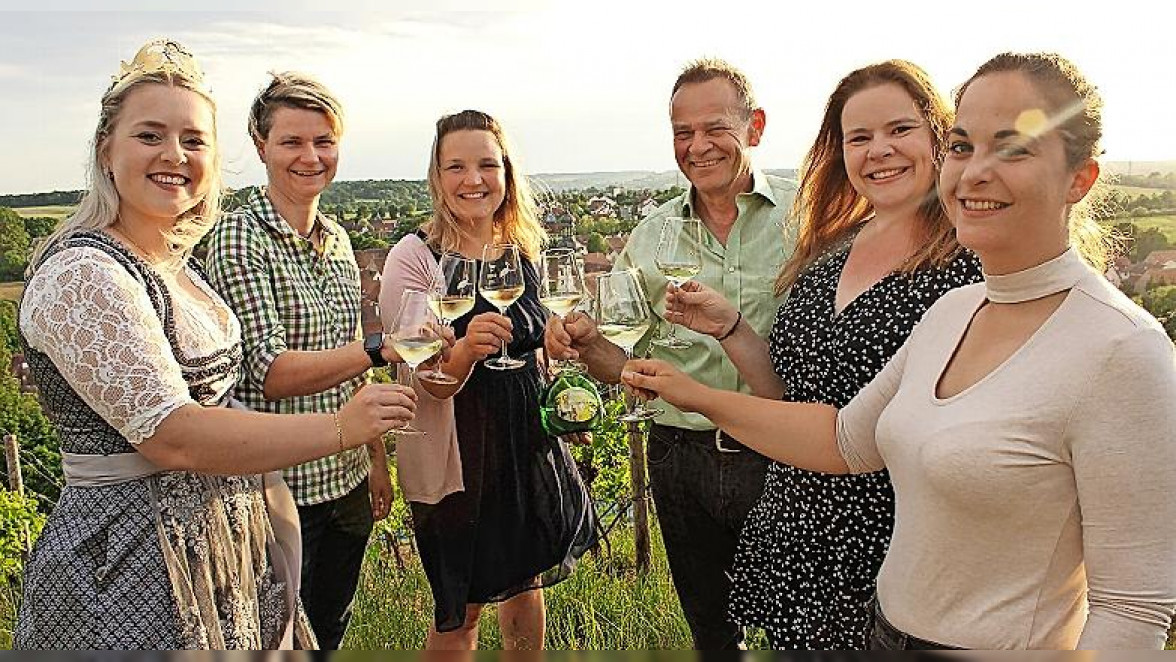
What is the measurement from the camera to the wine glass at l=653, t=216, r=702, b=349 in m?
2.63

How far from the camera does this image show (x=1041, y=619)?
1504 millimetres

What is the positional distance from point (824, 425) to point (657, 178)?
197cm

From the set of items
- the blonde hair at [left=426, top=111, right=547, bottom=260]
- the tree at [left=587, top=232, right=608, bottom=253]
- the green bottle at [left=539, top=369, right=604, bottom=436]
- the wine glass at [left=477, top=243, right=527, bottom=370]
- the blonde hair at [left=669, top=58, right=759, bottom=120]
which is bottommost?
the green bottle at [left=539, top=369, right=604, bottom=436]

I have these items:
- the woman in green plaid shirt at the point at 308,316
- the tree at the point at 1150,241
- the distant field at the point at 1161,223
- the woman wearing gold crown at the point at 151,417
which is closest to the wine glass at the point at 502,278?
the woman in green plaid shirt at the point at 308,316

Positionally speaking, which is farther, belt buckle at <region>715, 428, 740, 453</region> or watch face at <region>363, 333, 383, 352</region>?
belt buckle at <region>715, 428, 740, 453</region>

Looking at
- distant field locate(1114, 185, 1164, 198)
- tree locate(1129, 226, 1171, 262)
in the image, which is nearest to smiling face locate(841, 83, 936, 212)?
distant field locate(1114, 185, 1164, 198)

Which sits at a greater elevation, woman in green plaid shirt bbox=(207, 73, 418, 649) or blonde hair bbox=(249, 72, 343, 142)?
blonde hair bbox=(249, 72, 343, 142)

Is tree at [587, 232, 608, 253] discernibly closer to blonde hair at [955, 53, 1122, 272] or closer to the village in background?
the village in background

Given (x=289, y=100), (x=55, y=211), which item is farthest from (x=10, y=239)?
(x=289, y=100)

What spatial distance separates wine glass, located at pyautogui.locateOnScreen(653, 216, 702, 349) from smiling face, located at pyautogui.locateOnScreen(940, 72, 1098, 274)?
1.07 meters

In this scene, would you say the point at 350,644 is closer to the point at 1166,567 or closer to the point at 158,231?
the point at 158,231

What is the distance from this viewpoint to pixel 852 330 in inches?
86.2

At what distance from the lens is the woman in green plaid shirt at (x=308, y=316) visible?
106 inches

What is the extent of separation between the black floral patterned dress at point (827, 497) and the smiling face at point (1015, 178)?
580mm
